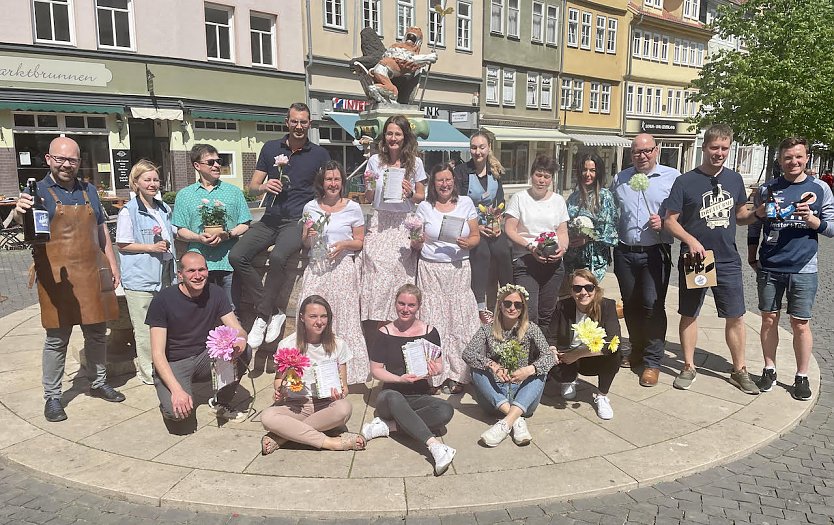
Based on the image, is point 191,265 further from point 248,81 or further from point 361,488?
point 248,81

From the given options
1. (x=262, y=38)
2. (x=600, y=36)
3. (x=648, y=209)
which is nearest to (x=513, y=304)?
(x=648, y=209)

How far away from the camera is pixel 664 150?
42.2 metres

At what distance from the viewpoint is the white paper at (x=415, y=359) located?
4445 mm

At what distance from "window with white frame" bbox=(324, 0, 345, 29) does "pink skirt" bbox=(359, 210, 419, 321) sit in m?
20.9

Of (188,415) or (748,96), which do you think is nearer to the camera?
(188,415)

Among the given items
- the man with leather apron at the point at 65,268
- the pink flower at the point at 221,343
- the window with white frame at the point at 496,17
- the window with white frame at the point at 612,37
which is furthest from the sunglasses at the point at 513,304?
the window with white frame at the point at 612,37

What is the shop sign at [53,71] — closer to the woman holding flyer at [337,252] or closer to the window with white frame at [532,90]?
the woman holding flyer at [337,252]

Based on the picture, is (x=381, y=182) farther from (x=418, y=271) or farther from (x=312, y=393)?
(x=312, y=393)

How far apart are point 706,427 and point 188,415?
12.9 ft

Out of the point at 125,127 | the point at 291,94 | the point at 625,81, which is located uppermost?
the point at 625,81

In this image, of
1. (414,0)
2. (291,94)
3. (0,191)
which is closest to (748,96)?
(414,0)

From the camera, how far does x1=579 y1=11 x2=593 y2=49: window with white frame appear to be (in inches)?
1410

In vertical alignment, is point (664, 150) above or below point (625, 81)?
below

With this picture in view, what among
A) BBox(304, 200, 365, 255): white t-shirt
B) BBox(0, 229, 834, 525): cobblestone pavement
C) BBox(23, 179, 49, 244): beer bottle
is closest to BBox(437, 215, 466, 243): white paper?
BBox(304, 200, 365, 255): white t-shirt
